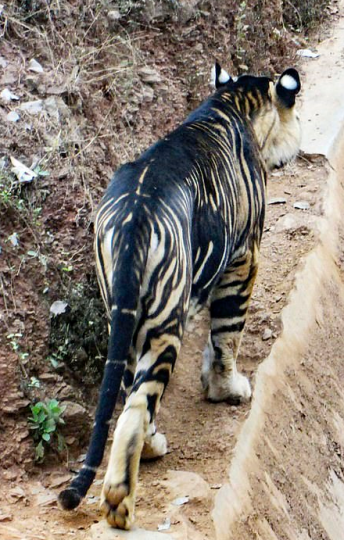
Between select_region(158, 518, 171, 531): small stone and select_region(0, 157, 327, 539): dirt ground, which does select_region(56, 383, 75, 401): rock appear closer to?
select_region(0, 157, 327, 539): dirt ground

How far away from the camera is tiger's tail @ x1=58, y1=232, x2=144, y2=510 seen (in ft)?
14.0

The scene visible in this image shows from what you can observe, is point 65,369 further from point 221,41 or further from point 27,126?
point 221,41

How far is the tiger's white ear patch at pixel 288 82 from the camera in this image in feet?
21.2

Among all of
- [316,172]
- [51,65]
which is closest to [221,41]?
[316,172]

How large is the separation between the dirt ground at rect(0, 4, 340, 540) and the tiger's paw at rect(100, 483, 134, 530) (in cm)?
10

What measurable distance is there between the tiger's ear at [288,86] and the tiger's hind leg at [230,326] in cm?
112

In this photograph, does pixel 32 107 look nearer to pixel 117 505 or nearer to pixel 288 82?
pixel 288 82

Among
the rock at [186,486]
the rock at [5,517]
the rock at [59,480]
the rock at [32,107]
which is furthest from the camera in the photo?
the rock at [32,107]

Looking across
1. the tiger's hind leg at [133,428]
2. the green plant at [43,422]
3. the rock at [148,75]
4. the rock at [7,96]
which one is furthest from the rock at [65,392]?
the rock at [148,75]

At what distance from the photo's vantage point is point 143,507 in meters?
5.04

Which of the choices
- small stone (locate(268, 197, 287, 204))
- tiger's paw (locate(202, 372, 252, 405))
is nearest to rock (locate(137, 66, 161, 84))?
small stone (locate(268, 197, 287, 204))

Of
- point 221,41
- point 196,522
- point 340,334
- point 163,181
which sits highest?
point 163,181

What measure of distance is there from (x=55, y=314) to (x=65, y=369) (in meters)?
0.35

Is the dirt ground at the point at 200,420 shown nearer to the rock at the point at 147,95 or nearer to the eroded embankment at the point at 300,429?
the eroded embankment at the point at 300,429
